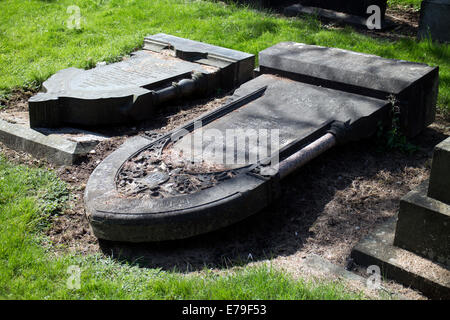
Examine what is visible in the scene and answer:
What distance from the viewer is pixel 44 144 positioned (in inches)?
223

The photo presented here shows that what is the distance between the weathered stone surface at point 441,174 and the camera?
3502 millimetres

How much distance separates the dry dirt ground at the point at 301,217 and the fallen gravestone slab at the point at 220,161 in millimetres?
184

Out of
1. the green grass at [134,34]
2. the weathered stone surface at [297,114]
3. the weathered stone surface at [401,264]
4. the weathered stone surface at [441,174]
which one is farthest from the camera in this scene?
the green grass at [134,34]

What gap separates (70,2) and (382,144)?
6856 mm

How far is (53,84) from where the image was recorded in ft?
21.1

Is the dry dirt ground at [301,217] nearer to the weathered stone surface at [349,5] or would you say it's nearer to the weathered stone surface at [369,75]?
the weathered stone surface at [369,75]

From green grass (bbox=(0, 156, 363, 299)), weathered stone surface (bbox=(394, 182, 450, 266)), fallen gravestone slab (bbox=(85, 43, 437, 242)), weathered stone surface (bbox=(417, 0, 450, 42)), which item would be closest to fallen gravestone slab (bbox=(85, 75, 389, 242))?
fallen gravestone slab (bbox=(85, 43, 437, 242))

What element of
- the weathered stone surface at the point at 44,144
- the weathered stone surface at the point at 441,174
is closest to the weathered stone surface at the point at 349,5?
the weathered stone surface at the point at 44,144

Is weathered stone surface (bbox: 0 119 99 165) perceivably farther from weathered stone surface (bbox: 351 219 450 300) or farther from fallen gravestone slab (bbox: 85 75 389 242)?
weathered stone surface (bbox: 351 219 450 300)

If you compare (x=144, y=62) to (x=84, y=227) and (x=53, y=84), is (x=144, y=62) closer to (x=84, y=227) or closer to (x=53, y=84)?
(x=53, y=84)

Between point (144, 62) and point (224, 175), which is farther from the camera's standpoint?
point (144, 62)

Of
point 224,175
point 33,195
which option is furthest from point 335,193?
point 33,195

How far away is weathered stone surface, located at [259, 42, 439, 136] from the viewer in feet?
18.2

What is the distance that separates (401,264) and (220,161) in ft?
5.46
